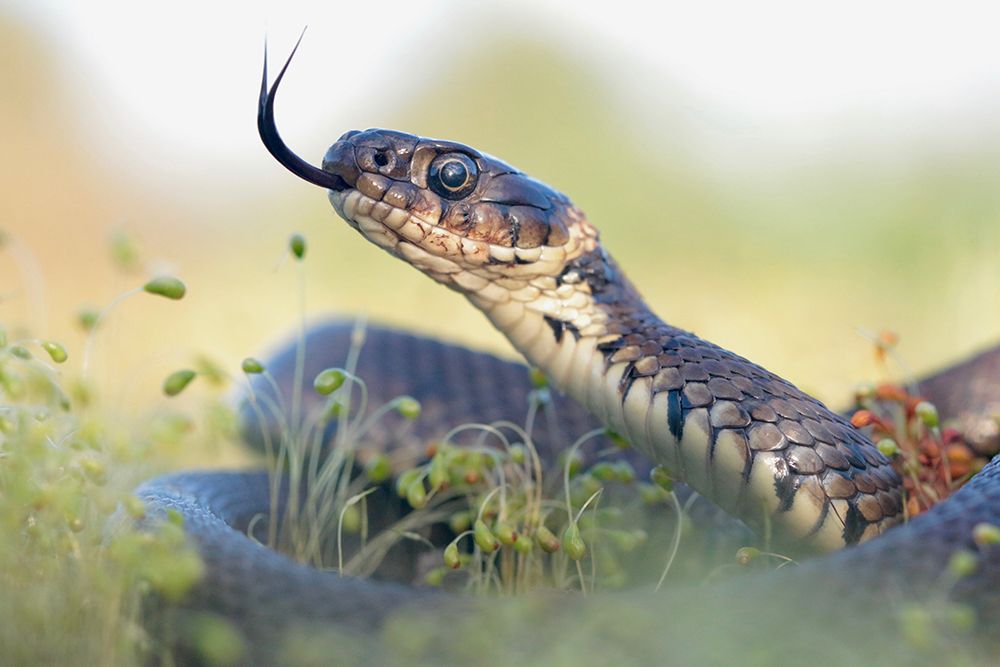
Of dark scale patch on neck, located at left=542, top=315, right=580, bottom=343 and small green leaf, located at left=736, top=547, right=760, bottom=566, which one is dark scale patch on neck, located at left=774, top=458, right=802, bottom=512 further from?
dark scale patch on neck, located at left=542, top=315, right=580, bottom=343

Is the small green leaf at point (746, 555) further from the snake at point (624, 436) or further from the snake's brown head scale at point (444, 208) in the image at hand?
the snake's brown head scale at point (444, 208)

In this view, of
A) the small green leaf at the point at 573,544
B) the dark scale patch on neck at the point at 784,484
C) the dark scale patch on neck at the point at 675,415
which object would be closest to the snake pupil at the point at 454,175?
the dark scale patch on neck at the point at 675,415

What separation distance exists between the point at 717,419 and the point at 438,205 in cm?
128

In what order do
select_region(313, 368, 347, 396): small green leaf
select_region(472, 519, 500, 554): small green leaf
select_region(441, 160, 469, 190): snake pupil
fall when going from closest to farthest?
select_region(472, 519, 500, 554): small green leaf → select_region(313, 368, 347, 396): small green leaf → select_region(441, 160, 469, 190): snake pupil

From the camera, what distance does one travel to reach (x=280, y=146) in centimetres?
389

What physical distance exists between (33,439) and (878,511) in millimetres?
2472

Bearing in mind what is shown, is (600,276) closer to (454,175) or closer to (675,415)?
(454,175)

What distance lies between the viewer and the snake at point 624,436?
231 centimetres

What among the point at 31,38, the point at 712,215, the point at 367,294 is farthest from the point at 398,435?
the point at 31,38

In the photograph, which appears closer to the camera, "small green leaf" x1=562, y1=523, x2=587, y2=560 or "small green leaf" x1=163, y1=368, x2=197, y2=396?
"small green leaf" x1=562, y1=523, x2=587, y2=560

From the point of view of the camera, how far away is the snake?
2311 millimetres

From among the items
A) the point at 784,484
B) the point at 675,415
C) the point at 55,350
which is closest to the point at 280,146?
the point at 55,350

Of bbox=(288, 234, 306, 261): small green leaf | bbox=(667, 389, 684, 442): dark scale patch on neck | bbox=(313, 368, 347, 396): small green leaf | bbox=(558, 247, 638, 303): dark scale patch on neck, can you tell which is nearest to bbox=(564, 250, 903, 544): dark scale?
bbox=(667, 389, 684, 442): dark scale patch on neck

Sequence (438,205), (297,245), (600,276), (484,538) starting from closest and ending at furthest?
(484,538), (297,245), (438,205), (600,276)
